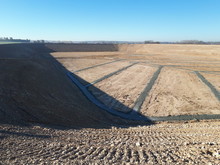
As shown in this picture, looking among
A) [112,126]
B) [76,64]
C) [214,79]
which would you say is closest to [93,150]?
[112,126]

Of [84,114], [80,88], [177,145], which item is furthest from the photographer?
[80,88]

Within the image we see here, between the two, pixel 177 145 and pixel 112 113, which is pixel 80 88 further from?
pixel 177 145

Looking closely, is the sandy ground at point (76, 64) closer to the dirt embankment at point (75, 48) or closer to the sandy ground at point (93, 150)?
the sandy ground at point (93, 150)

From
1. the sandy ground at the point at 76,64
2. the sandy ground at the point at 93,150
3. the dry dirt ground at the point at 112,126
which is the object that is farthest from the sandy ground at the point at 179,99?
the sandy ground at the point at 76,64

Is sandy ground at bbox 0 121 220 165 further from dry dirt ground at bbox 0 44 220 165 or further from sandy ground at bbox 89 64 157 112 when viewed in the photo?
sandy ground at bbox 89 64 157 112

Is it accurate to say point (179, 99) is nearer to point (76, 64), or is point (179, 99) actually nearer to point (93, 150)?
point (93, 150)

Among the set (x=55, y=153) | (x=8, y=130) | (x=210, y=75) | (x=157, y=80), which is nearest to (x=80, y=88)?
(x=157, y=80)

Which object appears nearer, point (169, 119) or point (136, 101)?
point (169, 119)
